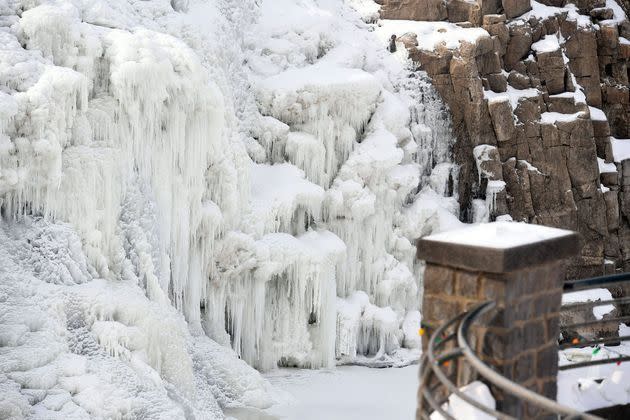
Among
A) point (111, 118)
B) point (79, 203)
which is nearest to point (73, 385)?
point (79, 203)

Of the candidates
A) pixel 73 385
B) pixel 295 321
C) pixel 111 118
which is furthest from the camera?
pixel 295 321

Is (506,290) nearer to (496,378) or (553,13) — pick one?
(496,378)

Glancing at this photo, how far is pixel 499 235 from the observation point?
4.20m

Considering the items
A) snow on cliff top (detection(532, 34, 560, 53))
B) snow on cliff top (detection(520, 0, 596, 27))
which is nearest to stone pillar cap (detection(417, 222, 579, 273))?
snow on cliff top (detection(532, 34, 560, 53))

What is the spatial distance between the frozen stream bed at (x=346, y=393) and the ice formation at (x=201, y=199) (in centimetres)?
34

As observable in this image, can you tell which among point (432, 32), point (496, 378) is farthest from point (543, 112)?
point (496, 378)

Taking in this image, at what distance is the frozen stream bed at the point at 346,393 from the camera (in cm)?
1138

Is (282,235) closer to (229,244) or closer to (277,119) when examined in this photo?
(229,244)

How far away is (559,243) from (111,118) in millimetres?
7022

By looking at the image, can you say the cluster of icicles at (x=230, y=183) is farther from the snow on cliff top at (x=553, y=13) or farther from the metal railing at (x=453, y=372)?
the metal railing at (x=453, y=372)

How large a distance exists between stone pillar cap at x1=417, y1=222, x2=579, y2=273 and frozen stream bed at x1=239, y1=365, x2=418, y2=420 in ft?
23.2

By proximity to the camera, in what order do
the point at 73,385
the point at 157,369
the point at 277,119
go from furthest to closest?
the point at 277,119, the point at 157,369, the point at 73,385

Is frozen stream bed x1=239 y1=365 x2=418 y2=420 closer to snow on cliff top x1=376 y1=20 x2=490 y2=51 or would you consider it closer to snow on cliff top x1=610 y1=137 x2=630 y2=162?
snow on cliff top x1=376 y1=20 x2=490 y2=51

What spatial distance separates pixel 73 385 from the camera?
8133 mm
